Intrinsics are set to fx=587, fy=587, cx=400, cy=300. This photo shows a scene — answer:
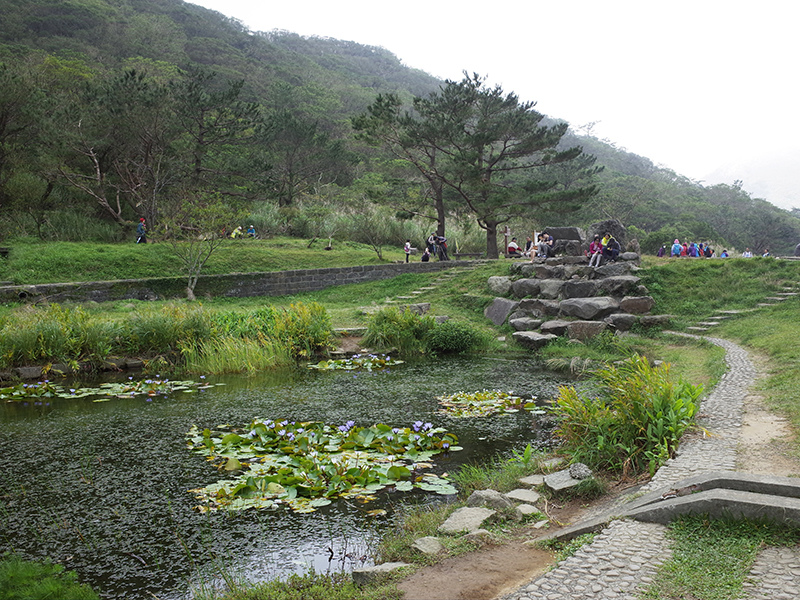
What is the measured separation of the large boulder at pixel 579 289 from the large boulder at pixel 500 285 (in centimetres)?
217

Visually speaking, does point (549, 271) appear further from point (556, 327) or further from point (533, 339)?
point (533, 339)

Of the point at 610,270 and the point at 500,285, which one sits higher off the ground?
the point at 610,270

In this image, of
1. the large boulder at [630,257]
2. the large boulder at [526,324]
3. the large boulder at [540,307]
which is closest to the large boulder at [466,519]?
the large boulder at [526,324]

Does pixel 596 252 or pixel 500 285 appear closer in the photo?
pixel 596 252

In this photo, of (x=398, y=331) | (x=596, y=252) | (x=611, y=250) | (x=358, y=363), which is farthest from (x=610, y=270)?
(x=358, y=363)

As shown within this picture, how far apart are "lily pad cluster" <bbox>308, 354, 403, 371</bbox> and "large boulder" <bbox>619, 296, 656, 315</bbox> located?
17.9 ft

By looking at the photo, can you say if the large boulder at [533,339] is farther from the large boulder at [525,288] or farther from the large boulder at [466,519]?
the large boulder at [466,519]

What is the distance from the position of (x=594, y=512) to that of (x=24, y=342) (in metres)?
9.60

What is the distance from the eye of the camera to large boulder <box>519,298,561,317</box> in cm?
1395

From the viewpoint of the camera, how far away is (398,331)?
1256 cm

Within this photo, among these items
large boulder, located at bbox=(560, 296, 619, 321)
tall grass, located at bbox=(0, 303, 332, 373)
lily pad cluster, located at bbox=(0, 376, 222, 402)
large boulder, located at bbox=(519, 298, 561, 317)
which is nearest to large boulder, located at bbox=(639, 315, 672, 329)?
large boulder, located at bbox=(560, 296, 619, 321)

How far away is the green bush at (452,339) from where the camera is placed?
12625 mm

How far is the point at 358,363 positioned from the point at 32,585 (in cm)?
882

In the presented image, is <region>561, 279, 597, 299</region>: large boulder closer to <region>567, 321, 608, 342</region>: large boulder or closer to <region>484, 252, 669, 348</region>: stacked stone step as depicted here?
<region>484, 252, 669, 348</region>: stacked stone step
